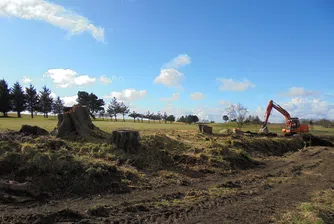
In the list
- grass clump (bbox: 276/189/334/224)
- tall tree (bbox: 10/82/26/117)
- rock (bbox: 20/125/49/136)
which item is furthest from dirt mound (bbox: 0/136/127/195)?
tall tree (bbox: 10/82/26/117)

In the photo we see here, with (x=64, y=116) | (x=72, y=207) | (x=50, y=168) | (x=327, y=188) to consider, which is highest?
(x=64, y=116)

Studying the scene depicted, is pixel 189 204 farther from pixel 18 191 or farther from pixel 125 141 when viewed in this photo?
pixel 125 141

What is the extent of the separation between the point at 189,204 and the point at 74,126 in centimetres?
811

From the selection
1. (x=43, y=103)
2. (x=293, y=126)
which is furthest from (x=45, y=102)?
(x=293, y=126)

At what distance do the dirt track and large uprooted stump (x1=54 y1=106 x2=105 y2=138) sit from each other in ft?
19.2

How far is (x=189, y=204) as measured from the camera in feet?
23.5

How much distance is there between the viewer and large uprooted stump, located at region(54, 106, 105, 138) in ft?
42.5

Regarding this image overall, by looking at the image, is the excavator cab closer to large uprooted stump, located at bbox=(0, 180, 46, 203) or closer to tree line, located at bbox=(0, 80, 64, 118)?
large uprooted stump, located at bbox=(0, 180, 46, 203)

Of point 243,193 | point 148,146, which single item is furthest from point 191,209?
point 148,146

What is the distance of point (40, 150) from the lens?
9.45m

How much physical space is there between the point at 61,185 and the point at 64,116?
5.89 metres

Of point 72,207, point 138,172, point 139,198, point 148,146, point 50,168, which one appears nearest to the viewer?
point 72,207

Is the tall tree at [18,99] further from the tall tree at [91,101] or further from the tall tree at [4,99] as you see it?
the tall tree at [91,101]

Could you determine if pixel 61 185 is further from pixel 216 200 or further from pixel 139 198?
pixel 216 200
